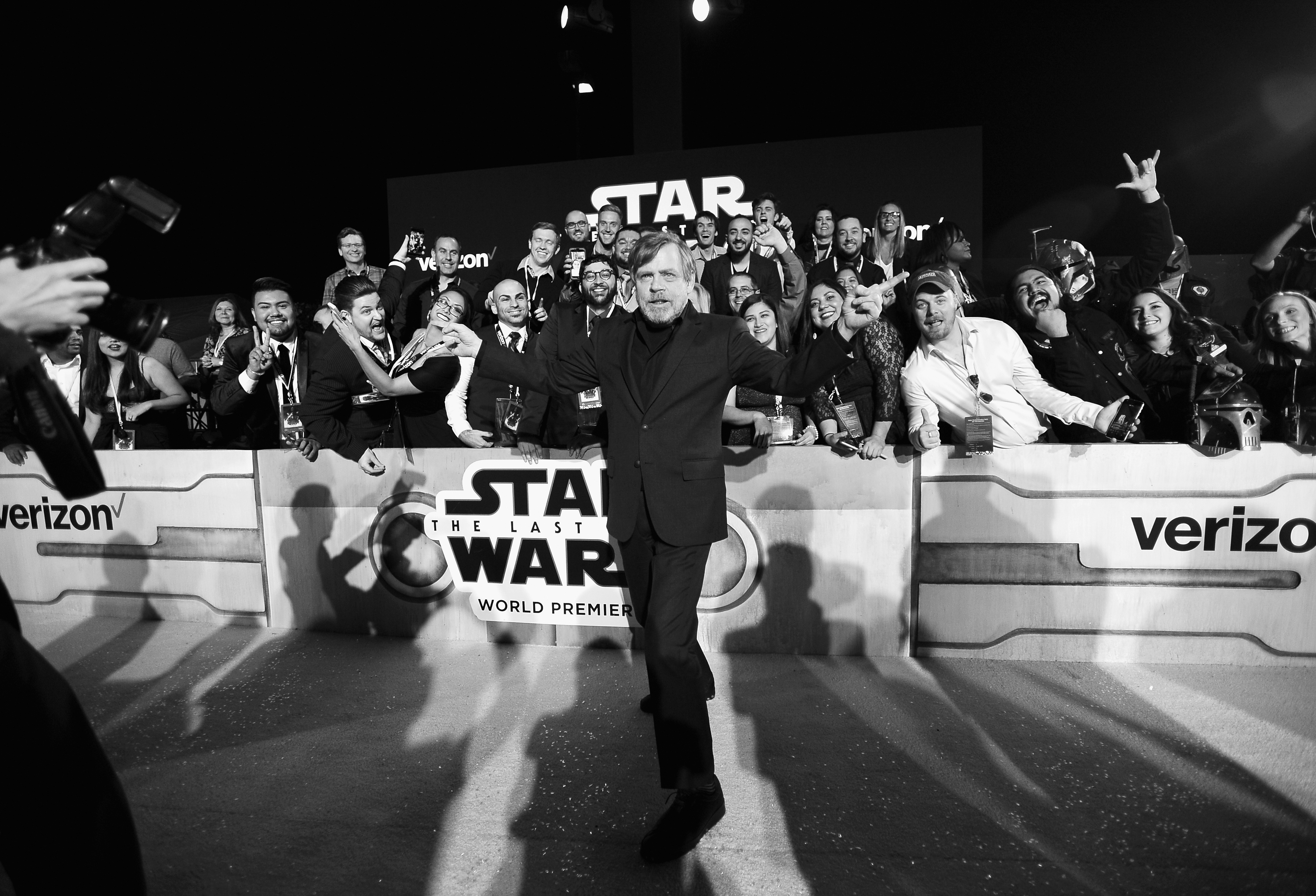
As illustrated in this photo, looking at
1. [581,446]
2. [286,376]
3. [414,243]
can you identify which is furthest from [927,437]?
[414,243]

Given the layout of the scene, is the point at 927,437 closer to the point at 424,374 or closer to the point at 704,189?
A: the point at 424,374

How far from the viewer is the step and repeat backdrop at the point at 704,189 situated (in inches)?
312

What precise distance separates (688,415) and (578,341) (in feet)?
3.24

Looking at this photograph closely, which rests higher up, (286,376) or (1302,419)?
(286,376)

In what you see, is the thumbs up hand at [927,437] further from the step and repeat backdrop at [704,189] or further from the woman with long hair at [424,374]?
the step and repeat backdrop at [704,189]

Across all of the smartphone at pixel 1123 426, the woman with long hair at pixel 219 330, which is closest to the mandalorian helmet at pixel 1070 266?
the smartphone at pixel 1123 426

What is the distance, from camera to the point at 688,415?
260 cm

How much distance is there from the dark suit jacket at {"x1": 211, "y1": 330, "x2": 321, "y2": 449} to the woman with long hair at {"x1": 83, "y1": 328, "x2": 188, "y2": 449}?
0.39m

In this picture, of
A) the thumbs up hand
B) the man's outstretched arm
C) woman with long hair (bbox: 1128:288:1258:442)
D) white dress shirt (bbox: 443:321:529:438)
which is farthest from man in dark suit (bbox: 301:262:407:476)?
woman with long hair (bbox: 1128:288:1258:442)

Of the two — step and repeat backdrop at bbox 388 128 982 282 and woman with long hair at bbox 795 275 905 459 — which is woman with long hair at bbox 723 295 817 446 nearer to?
woman with long hair at bbox 795 275 905 459

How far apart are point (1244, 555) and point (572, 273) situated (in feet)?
16.7

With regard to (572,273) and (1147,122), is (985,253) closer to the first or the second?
(1147,122)

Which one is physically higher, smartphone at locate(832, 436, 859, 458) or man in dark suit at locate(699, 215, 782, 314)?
man in dark suit at locate(699, 215, 782, 314)

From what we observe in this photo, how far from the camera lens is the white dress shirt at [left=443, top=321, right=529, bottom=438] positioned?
4.47 m
